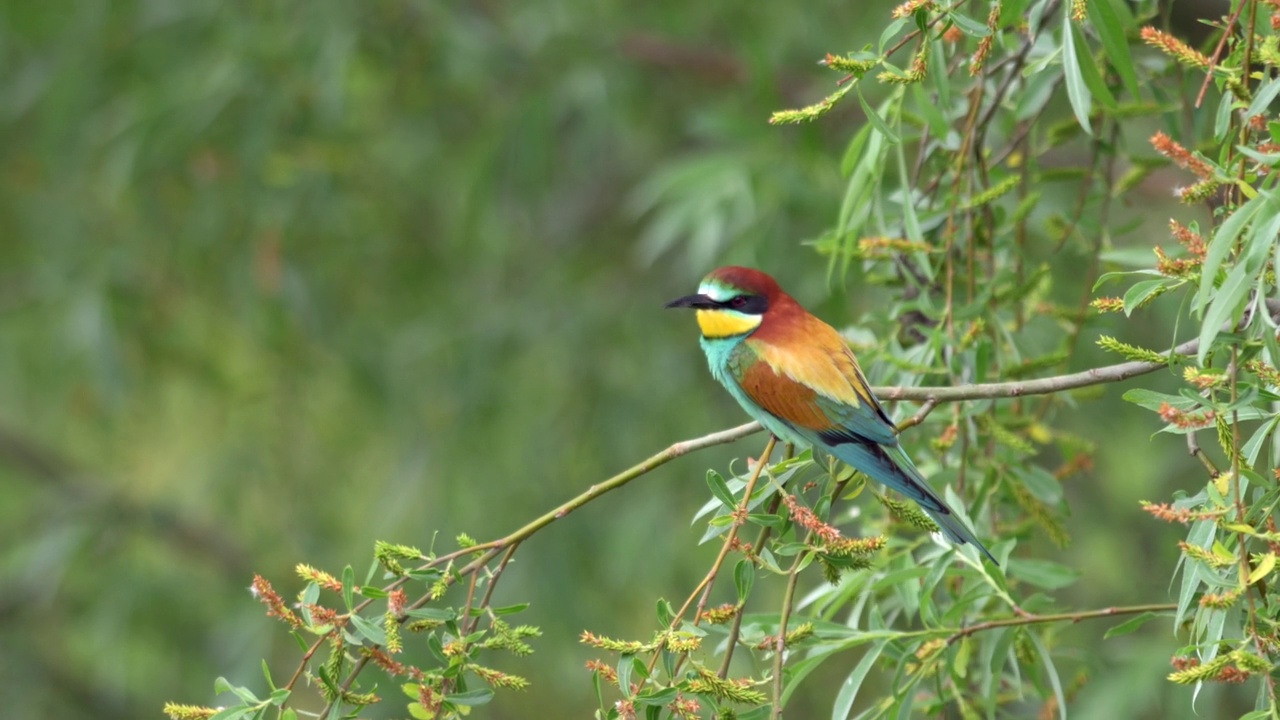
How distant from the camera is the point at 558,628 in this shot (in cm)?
474

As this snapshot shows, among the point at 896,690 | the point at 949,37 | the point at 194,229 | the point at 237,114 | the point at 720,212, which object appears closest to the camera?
the point at 896,690

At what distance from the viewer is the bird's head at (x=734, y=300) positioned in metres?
2.41

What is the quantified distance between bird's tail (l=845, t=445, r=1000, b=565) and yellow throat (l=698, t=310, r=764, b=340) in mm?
462

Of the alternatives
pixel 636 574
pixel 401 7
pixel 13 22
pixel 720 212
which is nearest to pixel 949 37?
pixel 720 212

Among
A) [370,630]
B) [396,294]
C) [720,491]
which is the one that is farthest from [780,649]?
[396,294]

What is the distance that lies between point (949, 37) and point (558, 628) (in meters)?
3.14

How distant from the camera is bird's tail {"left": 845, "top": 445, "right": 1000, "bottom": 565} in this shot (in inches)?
74.4

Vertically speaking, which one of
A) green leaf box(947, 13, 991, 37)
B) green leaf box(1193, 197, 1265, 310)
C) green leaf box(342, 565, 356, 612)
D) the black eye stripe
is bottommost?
green leaf box(1193, 197, 1265, 310)

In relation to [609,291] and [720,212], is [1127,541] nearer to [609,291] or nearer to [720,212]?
[609,291]

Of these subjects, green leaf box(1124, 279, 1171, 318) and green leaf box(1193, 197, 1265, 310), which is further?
green leaf box(1124, 279, 1171, 318)

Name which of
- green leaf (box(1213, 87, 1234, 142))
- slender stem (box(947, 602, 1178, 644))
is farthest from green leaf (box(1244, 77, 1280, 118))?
slender stem (box(947, 602, 1178, 644))

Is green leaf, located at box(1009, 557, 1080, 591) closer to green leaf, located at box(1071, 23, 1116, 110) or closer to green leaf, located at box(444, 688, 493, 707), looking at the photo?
green leaf, located at box(1071, 23, 1116, 110)

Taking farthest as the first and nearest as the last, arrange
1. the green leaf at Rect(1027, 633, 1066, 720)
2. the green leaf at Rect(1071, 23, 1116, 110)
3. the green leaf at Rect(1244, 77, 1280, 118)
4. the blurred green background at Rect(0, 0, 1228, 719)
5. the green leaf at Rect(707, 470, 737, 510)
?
the blurred green background at Rect(0, 0, 1228, 719), the green leaf at Rect(1027, 633, 1066, 720), the green leaf at Rect(1071, 23, 1116, 110), the green leaf at Rect(707, 470, 737, 510), the green leaf at Rect(1244, 77, 1280, 118)

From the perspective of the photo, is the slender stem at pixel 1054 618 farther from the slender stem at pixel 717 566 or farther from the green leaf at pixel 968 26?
the green leaf at pixel 968 26
